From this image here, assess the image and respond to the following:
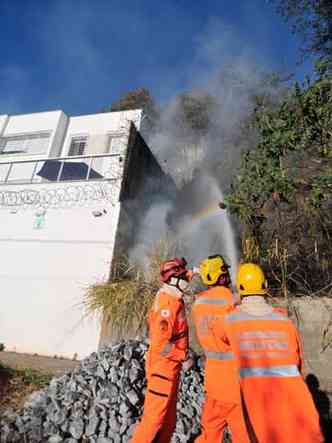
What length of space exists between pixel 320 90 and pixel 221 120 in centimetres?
1796

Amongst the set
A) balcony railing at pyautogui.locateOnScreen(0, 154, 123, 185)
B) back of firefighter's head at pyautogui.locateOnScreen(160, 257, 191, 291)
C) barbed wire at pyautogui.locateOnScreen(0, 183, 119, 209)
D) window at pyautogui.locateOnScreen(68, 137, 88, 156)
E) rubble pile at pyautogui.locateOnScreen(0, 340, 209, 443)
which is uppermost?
window at pyautogui.locateOnScreen(68, 137, 88, 156)

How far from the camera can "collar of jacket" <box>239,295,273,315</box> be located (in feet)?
6.39

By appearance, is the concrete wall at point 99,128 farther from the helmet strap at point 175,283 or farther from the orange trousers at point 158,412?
the orange trousers at point 158,412

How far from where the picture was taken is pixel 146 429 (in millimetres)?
2289

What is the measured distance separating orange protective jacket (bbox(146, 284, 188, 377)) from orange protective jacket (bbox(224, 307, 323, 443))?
0.86 metres

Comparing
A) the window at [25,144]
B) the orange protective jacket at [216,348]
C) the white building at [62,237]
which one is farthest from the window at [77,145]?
the orange protective jacket at [216,348]

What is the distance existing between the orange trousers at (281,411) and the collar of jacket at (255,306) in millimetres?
419

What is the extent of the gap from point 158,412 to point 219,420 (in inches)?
21.1

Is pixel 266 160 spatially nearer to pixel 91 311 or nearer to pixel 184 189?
pixel 91 311

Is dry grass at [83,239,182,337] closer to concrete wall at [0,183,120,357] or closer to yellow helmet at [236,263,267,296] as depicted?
concrete wall at [0,183,120,357]

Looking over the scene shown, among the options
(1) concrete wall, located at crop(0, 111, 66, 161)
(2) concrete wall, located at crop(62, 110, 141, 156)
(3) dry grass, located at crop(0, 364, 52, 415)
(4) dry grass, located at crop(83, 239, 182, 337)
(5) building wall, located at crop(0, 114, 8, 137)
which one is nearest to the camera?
(3) dry grass, located at crop(0, 364, 52, 415)

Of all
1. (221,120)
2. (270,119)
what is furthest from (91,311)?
(221,120)

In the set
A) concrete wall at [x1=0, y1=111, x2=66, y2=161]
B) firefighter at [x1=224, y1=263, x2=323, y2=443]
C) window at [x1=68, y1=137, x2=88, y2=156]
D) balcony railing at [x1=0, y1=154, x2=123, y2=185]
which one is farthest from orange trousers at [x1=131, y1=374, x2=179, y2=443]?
concrete wall at [x1=0, y1=111, x2=66, y2=161]

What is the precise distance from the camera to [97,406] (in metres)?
3.01
